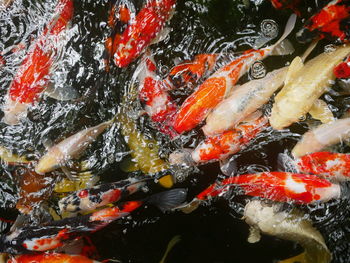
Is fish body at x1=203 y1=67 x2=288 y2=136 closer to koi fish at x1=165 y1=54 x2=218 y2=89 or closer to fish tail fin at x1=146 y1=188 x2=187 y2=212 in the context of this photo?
koi fish at x1=165 y1=54 x2=218 y2=89

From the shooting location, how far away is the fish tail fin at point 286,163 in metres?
2.73

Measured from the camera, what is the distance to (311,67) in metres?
2.72

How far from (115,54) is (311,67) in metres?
1.64

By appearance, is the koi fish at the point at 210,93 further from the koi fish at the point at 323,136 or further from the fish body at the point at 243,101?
the koi fish at the point at 323,136

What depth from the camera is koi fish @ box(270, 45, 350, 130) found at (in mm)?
2641

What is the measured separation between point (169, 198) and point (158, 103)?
78 centimetres

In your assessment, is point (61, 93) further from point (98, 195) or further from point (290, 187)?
point (290, 187)

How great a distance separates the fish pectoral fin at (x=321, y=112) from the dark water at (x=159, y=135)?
114mm

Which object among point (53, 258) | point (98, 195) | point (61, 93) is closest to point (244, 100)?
point (98, 195)

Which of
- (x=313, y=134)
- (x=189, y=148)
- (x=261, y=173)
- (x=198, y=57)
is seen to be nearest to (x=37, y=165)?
(x=189, y=148)

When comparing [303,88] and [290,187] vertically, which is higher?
[303,88]

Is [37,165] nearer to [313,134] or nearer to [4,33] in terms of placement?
[4,33]

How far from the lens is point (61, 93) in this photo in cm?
321

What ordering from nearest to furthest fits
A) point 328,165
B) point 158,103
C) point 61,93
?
point 328,165, point 158,103, point 61,93
